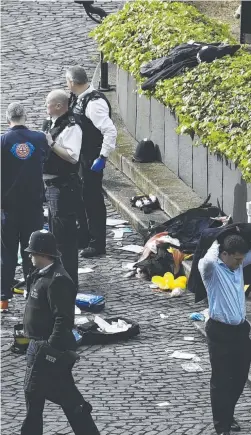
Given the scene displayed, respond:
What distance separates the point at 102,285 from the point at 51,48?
8.66 metres

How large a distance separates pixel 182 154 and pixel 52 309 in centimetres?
628

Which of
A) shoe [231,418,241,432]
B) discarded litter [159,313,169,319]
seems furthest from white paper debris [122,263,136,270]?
shoe [231,418,241,432]

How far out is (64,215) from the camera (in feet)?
42.3

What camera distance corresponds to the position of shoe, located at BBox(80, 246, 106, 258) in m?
14.4

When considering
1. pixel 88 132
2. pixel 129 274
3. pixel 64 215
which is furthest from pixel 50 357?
pixel 88 132

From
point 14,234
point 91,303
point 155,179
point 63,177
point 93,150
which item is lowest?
point 91,303

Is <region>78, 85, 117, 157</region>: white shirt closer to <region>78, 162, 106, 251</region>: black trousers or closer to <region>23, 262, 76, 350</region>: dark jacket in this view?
<region>78, 162, 106, 251</region>: black trousers

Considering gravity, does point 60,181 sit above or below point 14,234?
above

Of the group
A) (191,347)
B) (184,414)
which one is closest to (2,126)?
(191,347)

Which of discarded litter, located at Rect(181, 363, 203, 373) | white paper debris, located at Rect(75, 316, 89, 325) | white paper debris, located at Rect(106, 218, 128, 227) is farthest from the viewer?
white paper debris, located at Rect(106, 218, 128, 227)

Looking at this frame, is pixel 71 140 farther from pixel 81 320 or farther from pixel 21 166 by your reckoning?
pixel 81 320

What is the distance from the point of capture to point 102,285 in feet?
44.7

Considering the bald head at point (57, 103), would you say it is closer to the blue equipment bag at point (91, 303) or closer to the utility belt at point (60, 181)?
the utility belt at point (60, 181)

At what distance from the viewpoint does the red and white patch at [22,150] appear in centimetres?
1247
